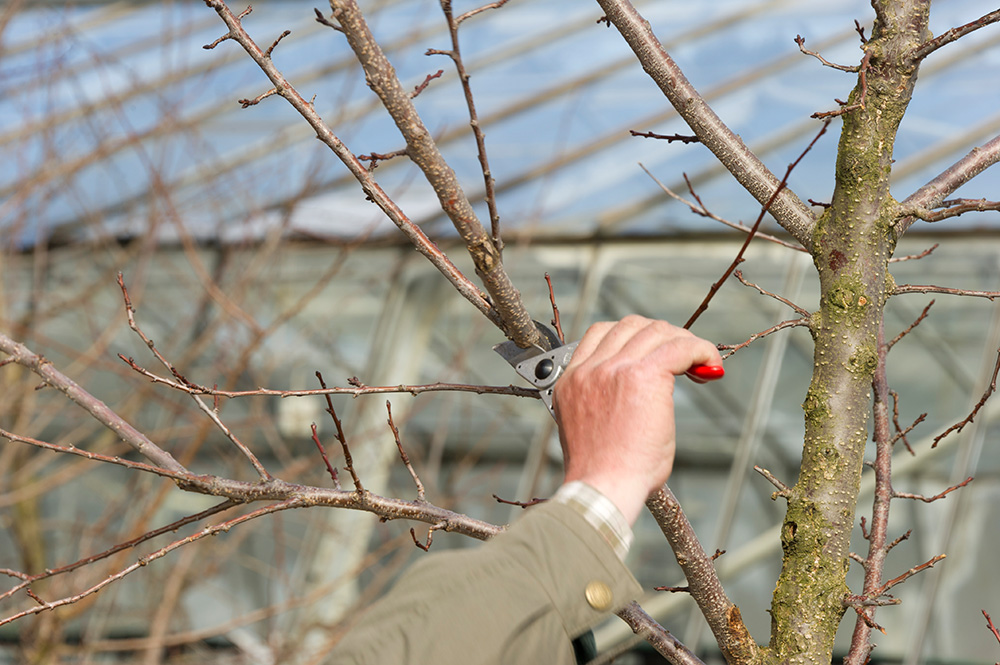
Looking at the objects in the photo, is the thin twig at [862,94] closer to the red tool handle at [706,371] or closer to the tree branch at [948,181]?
the tree branch at [948,181]

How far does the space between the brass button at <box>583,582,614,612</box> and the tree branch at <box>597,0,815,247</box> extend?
0.85 metres

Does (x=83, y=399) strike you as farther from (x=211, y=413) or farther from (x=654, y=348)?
(x=654, y=348)

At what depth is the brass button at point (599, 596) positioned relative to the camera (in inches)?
39.1

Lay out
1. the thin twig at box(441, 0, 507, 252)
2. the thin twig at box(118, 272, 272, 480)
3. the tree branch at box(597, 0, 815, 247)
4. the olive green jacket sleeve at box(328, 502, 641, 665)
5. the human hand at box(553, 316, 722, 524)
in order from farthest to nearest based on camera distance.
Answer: the tree branch at box(597, 0, 815, 247) < the thin twig at box(118, 272, 272, 480) < the thin twig at box(441, 0, 507, 252) < the human hand at box(553, 316, 722, 524) < the olive green jacket sleeve at box(328, 502, 641, 665)

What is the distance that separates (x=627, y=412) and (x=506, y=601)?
0.86 feet

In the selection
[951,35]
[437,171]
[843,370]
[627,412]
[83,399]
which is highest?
[951,35]

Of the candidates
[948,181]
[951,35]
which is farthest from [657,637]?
[951,35]

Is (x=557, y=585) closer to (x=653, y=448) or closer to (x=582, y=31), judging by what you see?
(x=653, y=448)

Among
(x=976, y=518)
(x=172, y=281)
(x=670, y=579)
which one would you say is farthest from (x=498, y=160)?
(x=976, y=518)

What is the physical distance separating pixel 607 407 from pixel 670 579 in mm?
4484

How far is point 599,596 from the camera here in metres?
1.00

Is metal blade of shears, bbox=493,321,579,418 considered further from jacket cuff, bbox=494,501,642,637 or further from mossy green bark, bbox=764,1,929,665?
mossy green bark, bbox=764,1,929,665

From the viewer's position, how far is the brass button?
3.26ft

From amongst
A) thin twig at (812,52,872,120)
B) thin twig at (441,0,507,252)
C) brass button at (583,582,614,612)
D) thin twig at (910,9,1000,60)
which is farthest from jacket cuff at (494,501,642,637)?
thin twig at (910,9,1000,60)
